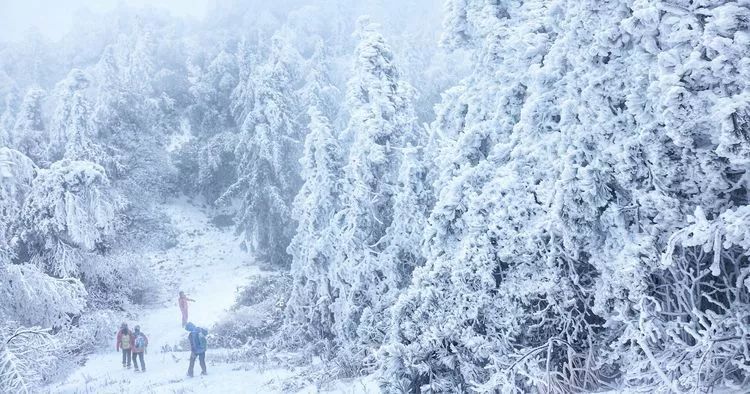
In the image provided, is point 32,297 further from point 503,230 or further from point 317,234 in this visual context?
point 503,230

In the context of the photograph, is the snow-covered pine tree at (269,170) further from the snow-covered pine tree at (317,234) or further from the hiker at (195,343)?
the hiker at (195,343)

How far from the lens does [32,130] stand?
2819cm

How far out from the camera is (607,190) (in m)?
6.79

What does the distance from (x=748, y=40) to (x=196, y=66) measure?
3942cm

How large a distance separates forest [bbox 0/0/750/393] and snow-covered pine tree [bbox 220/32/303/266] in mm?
3803

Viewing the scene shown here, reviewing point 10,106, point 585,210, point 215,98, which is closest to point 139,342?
point 585,210

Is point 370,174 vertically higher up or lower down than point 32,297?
higher up

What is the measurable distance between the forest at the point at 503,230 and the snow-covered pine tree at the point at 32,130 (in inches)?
325

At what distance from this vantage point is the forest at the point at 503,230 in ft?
18.6

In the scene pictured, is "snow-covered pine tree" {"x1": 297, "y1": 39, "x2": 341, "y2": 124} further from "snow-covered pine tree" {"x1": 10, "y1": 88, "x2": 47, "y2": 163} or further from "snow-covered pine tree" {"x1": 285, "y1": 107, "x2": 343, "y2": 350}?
"snow-covered pine tree" {"x1": 10, "y1": 88, "x2": 47, "y2": 163}

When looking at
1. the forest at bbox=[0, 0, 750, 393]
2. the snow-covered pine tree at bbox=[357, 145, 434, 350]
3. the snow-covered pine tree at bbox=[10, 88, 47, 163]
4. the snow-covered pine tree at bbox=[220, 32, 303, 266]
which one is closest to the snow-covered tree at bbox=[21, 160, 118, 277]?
the forest at bbox=[0, 0, 750, 393]

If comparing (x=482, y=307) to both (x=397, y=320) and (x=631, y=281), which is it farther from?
(x=631, y=281)

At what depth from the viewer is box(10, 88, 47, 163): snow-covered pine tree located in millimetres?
27078

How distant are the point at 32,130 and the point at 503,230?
92.8 feet
